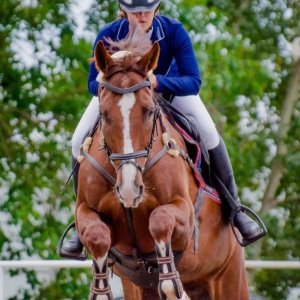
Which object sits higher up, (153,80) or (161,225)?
(153,80)

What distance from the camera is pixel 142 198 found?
610 centimetres

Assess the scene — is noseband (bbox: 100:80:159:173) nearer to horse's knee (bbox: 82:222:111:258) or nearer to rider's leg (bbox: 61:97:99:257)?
horse's knee (bbox: 82:222:111:258)

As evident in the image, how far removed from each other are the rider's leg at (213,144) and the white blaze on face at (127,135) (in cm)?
115

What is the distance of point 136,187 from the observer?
19.6ft

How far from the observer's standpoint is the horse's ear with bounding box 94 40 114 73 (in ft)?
20.4

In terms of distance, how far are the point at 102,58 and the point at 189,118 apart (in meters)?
1.16

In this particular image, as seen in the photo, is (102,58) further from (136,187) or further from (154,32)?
(136,187)

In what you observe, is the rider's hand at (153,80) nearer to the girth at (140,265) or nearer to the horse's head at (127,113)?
the horse's head at (127,113)

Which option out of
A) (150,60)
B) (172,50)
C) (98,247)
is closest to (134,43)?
(150,60)

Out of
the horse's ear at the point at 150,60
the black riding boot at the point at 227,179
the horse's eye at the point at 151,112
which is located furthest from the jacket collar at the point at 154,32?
the black riding boot at the point at 227,179

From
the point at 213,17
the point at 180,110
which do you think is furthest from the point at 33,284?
the point at 180,110

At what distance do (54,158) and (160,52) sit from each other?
6967 mm

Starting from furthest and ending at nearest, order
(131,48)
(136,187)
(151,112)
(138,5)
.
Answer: (138,5) < (131,48) < (151,112) < (136,187)

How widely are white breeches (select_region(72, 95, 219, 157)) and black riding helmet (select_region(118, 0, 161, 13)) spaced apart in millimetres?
726
